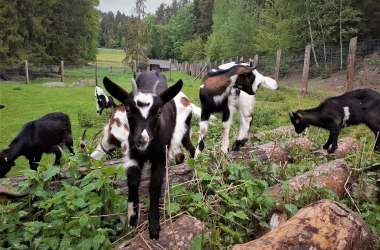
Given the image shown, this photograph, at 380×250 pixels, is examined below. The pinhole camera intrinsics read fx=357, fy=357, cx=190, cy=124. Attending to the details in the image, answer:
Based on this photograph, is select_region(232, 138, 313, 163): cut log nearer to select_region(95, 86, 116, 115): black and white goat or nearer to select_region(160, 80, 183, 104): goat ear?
select_region(160, 80, 183, 104): goat ear

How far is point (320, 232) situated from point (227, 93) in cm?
308

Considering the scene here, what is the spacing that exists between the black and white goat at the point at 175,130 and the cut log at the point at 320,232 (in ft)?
6.64

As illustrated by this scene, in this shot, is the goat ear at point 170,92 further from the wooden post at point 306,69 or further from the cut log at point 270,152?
the wooden post at point 306,69

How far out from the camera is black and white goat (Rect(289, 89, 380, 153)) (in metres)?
5.97

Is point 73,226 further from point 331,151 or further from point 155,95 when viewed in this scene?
point 331,151

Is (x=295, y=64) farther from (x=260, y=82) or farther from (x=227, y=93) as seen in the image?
(x=227, y=93)

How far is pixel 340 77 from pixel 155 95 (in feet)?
60.9

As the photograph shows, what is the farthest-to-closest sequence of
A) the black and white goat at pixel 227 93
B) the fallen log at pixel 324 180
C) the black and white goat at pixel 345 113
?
the black and white goat at pixel 345 113, the black and white goat at pixel 227 93, the fallen log at pixel 324 180

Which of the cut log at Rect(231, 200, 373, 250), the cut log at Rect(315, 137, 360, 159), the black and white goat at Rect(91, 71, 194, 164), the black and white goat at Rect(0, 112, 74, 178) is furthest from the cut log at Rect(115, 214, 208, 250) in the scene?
the black and white goat at Rect(0, 112, 74, 178)

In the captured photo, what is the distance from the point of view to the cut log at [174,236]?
102 inches

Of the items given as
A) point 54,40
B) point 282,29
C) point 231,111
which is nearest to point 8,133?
point 231,111

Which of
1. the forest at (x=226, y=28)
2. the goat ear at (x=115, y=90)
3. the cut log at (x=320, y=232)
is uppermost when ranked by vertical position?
the forest at (x=226, y=28)

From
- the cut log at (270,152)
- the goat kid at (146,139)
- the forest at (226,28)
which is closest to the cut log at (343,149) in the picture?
the cut log at (270,152)

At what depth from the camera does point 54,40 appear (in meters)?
35.2
